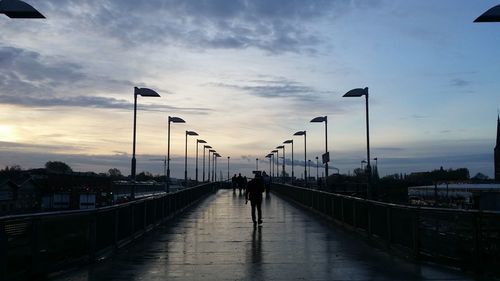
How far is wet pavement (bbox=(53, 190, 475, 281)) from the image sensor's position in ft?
30.9

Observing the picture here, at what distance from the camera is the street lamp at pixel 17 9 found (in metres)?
11.4

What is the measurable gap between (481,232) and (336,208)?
10892 millimetres

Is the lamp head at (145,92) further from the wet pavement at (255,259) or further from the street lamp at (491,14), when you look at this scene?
the street lamp at (491,14)

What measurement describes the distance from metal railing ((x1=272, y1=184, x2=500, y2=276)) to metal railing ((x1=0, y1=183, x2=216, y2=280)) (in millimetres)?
5898

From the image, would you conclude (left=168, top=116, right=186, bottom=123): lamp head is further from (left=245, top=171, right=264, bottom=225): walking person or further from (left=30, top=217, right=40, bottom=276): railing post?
(left=30, top=217, right=40, bottom=276): railing post

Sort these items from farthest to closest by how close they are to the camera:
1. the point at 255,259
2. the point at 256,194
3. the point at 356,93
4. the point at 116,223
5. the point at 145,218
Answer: the point at 356,93 → the point at 256,194 → the point at 145,218 → the point at 116,223 → the point at 255,259

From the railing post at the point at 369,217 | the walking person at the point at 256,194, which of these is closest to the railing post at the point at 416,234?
the railing post at the point at 369,217

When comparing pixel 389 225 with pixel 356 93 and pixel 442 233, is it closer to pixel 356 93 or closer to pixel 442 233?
pixel 442 233

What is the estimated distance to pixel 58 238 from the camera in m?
9.52

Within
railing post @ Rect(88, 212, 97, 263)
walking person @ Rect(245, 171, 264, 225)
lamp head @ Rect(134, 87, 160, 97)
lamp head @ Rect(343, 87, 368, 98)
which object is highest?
lamp head @ Rect(134, 87, 160, 97)

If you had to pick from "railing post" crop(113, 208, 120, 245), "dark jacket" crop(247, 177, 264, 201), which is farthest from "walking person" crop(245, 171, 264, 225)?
"railing post" crop(113, 208, 120, 245)

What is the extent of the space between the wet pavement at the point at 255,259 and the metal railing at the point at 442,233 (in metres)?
0.31

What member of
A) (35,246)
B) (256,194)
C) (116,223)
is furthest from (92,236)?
(256,194)

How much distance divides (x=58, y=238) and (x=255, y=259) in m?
3.81
